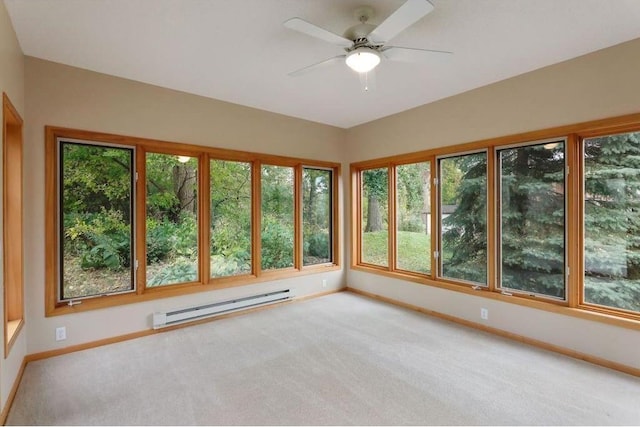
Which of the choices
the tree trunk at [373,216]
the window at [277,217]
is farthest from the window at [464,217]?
the window at [277,217]

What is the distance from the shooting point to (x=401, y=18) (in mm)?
1891

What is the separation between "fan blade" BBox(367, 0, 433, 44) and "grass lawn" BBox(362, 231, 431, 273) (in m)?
2.89

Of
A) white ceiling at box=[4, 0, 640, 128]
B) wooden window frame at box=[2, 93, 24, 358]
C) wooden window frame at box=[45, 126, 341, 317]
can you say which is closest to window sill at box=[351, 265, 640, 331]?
wooden window frame at box=[45, 126, 341, 317]

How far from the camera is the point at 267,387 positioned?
2479 millimetres

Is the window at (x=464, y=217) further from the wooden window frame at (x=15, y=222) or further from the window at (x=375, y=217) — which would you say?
the wooden window frame at (x=15, y=222)

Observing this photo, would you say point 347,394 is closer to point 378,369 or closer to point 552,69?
point 378,369

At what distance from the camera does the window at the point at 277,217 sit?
15.1 feet

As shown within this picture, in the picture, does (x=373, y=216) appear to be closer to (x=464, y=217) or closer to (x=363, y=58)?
(x=464, y=217)

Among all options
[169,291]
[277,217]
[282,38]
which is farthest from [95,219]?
[282,38]

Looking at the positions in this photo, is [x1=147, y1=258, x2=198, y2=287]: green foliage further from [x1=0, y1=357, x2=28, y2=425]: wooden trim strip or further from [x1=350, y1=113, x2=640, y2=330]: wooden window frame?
[x1=350, y1=113, x2=640, y2=330]: wooden window frame

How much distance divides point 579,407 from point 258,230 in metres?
3.67

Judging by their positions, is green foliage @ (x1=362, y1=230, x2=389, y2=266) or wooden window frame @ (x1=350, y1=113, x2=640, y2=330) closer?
wooden window frame @ (x1=350, y1=113, x2=640, y2=330)

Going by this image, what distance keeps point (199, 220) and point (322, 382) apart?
2454 mm

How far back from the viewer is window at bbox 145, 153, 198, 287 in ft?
11.9
